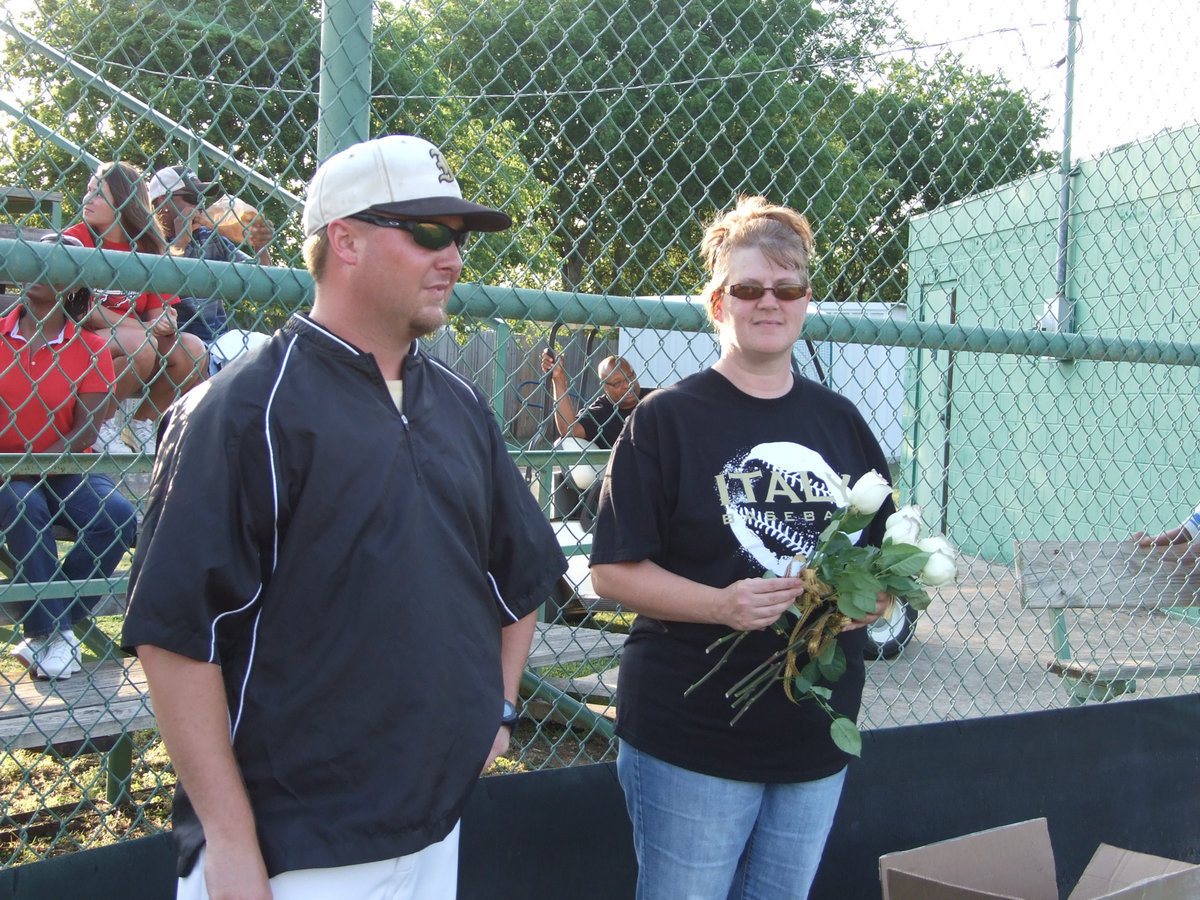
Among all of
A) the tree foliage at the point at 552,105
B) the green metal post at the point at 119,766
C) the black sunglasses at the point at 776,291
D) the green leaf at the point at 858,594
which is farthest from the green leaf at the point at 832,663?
the green metal post at the point at 119,766

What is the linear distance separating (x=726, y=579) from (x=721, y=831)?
0.53 meters

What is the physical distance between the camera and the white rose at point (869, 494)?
2033 mm

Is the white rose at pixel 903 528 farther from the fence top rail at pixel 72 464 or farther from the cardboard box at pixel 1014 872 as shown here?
the fence top rail at pixel 72 464

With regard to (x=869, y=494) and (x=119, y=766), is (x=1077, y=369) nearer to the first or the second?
(x=869, y=494)

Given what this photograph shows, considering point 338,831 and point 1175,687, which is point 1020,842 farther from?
point 1175,687

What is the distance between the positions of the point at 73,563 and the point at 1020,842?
310 cm

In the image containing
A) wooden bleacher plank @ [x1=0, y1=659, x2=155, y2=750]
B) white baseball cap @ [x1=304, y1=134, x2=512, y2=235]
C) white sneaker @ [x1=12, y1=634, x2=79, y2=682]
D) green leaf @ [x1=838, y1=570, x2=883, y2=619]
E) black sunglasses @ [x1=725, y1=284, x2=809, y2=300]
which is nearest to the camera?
white baseball cap @ [x1=304, y1=134, x2=512, y2=235]

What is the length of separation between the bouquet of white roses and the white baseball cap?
986 millimetres

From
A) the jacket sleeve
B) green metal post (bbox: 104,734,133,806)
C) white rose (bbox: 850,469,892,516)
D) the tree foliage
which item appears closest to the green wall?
the tree foliage

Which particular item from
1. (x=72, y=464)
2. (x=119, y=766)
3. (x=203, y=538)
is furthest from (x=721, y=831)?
(x=119, y=766)

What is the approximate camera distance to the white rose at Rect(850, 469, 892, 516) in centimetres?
203

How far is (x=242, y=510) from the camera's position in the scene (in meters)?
1.50

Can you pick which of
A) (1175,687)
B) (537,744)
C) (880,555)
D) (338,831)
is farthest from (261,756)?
(1175,687)

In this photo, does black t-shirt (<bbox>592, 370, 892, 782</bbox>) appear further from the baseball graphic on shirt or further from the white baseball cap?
the white baseball cap
